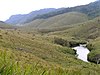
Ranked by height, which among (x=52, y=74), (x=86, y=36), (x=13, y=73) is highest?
(x=13, y=73)

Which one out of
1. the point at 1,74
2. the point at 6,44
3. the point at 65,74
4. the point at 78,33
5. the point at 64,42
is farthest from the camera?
the point at 78,33

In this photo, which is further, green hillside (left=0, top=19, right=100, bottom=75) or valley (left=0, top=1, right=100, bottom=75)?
valley (left=0, top=1, right=100, bottom=75)

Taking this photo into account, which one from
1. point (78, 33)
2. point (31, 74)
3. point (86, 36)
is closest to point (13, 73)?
point (31, 74)

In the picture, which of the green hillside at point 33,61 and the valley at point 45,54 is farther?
the valley at point 45,54

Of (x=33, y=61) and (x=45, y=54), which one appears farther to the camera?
(x=45, y=54)

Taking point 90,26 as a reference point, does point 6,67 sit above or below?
above

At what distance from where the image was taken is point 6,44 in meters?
43.5

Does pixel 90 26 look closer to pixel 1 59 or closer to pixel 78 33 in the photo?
pixel 78 33

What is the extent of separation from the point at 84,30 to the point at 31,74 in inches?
6563

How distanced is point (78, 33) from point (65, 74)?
162 metres

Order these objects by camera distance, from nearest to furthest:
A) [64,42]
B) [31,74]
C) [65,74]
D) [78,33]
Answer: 1. [31,74]
2. [65,74]
3. [64,42]
4. [78,33]

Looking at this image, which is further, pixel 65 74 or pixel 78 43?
pixel 78 43

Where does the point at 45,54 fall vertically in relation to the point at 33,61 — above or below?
below

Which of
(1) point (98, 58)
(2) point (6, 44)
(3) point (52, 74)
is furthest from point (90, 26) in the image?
(3) point (52, 74)
